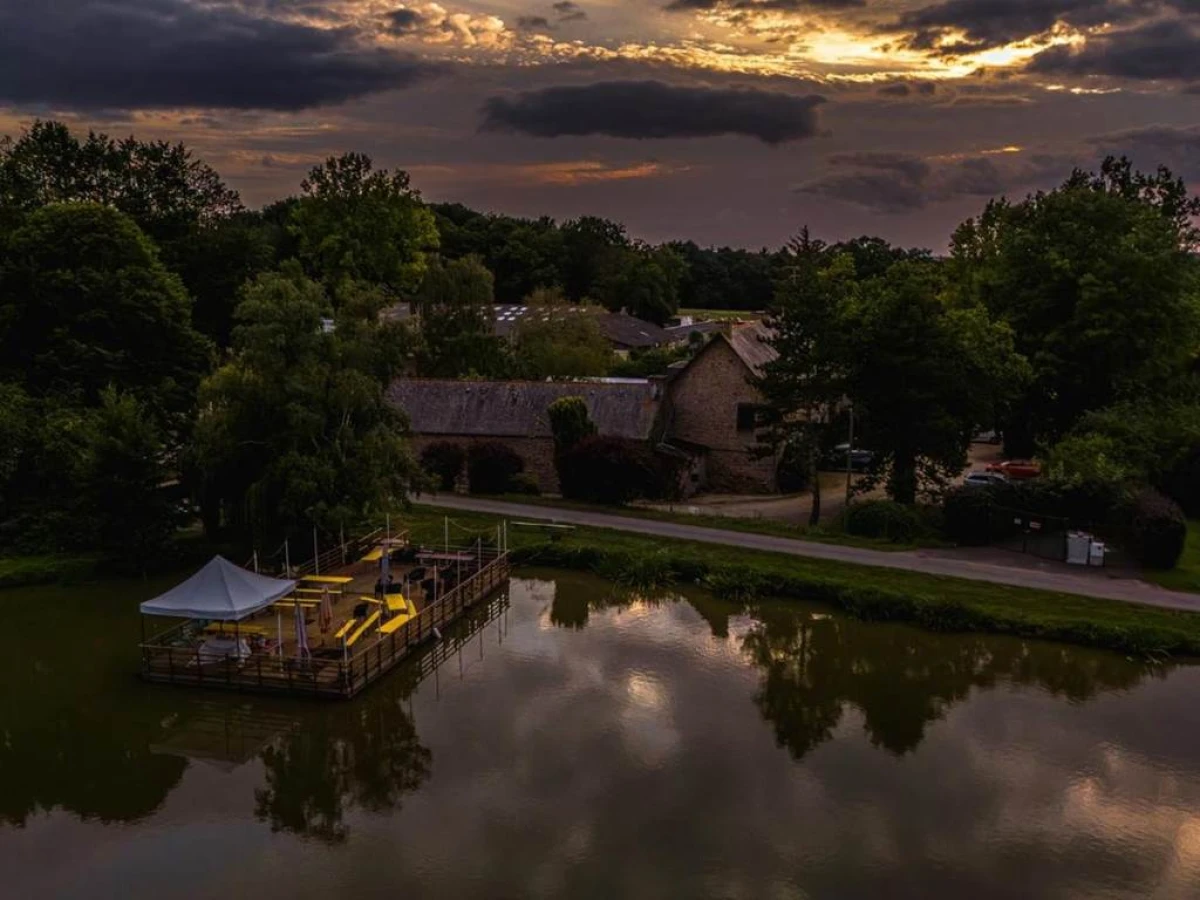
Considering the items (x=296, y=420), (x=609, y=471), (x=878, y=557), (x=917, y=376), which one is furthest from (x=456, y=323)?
(x=878, y=557)

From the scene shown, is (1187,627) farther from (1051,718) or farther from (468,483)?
(468,483)

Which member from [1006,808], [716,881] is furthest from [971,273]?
[716,881]

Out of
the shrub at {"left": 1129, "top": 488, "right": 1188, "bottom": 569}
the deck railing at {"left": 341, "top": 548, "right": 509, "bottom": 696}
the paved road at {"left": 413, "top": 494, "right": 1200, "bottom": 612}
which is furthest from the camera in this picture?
the shrub at {"left": 1129, "top": 488, "right": 1188, "bottom": 569}

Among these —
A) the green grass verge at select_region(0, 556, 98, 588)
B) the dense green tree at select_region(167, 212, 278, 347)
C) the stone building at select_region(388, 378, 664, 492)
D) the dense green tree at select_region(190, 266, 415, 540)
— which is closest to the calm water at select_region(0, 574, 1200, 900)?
the green grass verge at select_region(0, 556, 98, 588)

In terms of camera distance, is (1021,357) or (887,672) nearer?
(887,672)

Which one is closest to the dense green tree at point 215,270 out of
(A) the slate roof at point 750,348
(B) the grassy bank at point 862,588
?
(B) the grassy bank at point 862,588

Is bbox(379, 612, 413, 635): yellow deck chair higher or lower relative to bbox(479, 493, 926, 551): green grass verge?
higher

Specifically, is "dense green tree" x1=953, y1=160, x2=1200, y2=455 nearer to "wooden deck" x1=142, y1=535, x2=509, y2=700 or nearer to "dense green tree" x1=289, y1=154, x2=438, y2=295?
"wooden deck" x1=142, y1=535, x2=509, y2=700

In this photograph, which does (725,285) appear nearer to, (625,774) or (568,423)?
(568,423)
